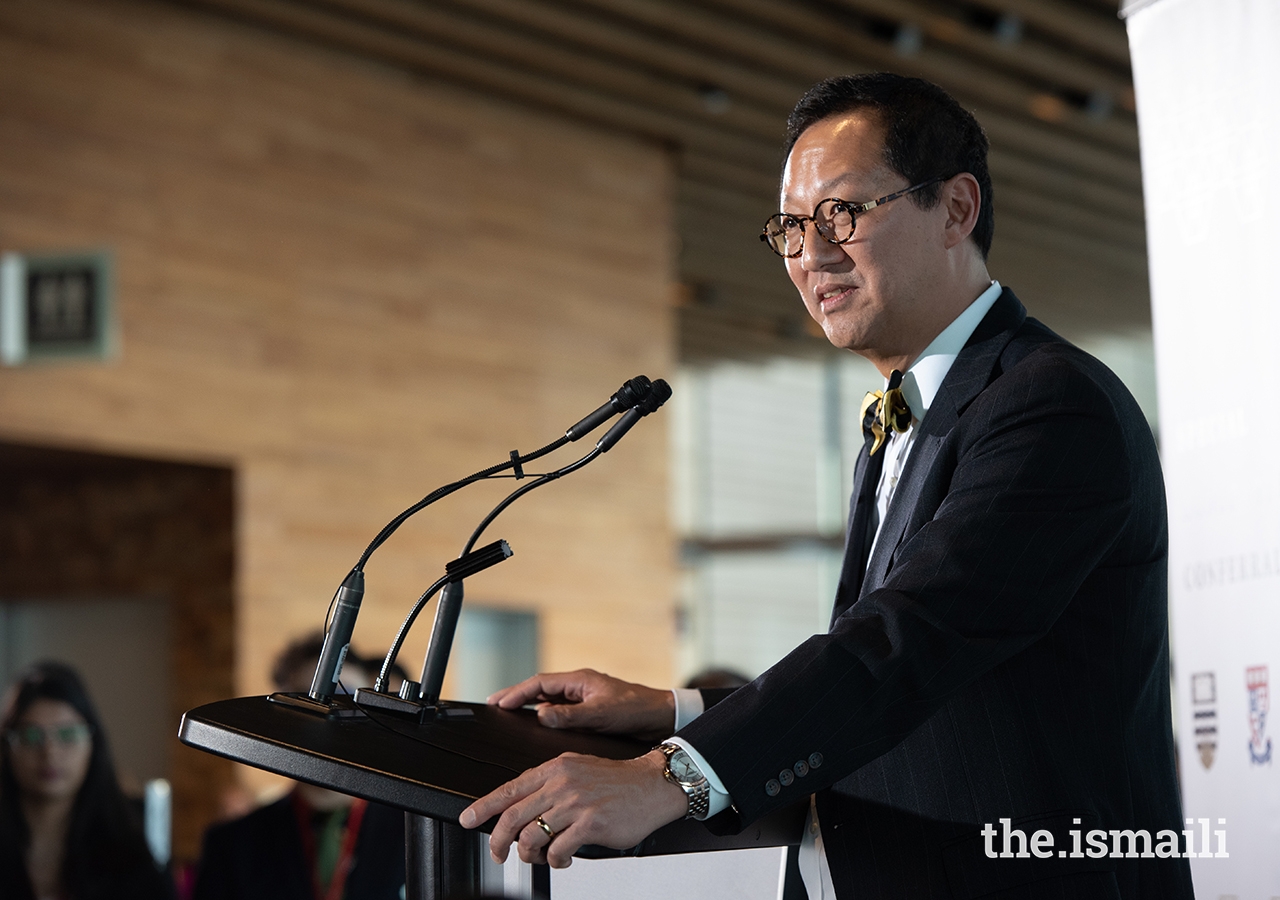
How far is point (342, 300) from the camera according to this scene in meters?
8.72

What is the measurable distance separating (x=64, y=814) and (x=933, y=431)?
125 inches

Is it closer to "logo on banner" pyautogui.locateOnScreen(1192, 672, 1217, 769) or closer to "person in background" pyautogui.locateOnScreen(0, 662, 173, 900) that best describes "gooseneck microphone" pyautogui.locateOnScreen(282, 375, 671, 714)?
"logo on banner" pyautogui.locateOnScreen(1192, 672, 1217, 769)

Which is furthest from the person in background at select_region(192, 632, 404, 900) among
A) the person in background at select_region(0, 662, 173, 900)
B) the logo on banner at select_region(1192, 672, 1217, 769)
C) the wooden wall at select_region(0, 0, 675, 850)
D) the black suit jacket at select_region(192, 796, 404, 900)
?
the wooden wall at select_region(0, 0, 675, 850)

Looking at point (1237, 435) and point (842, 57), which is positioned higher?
point (842, 57)

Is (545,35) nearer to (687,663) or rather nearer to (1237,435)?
(1237,435)

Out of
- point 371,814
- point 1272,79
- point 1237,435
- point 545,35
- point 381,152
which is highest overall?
point 545,35

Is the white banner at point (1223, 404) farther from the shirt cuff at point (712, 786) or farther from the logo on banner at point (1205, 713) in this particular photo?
the shirt cuff at point (712, 786)

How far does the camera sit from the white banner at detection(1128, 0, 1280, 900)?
10.4 feet

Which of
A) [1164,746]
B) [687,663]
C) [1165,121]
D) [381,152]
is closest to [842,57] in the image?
[381,152]

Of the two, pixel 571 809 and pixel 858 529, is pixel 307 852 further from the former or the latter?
pixel 571 809

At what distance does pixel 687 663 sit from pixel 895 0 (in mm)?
10125

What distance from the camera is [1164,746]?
67.8 inches

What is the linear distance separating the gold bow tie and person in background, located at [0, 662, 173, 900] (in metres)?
2.74

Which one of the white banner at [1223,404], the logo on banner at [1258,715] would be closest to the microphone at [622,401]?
the white banner at [1223,404]
